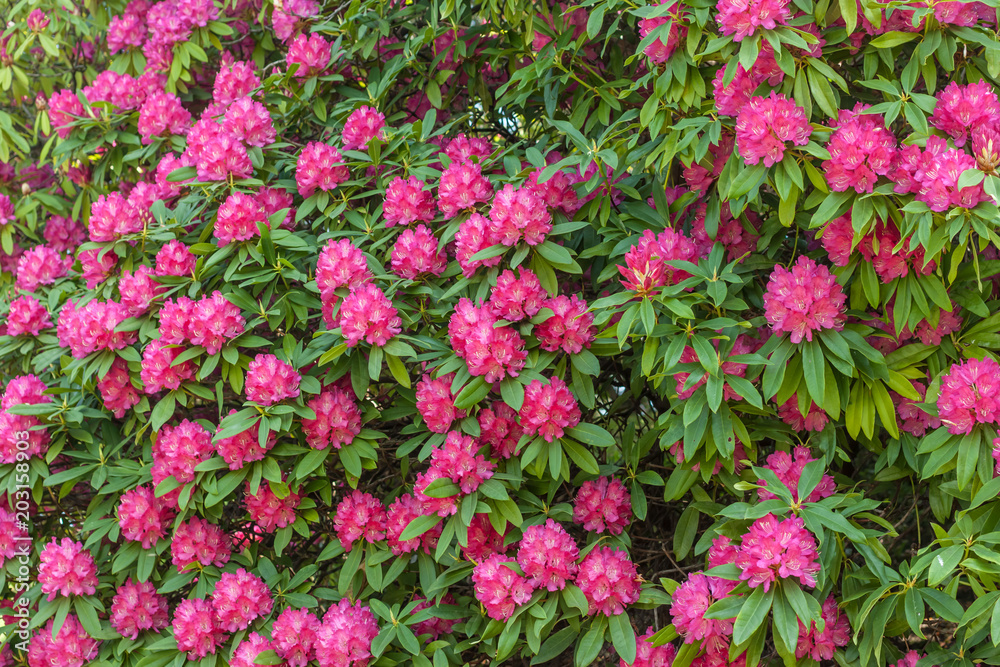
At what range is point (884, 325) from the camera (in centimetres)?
179

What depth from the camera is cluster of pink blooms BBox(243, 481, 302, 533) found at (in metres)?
2.00

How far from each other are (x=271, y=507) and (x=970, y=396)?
1.53 m

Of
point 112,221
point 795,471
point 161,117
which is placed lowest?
point 795,471

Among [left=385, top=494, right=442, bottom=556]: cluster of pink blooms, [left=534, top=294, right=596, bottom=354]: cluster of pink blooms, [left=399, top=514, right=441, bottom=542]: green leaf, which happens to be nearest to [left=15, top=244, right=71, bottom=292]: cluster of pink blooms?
[left=385, top=494, right=442, bottom=556]: cluster of pink blooms

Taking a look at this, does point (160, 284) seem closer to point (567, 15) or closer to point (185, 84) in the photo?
point (185, 84)

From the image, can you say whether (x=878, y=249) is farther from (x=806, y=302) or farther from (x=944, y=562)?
(x=944, y=562)

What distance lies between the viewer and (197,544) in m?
2.06

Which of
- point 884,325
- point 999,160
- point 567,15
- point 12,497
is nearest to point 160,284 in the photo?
point 12,497

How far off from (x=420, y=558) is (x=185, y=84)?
1806 mm

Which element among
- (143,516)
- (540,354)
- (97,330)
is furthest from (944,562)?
(97,330)

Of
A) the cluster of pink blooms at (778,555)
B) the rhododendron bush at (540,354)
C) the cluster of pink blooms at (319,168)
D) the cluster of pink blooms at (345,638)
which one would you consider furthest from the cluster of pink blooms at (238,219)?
the cluster of pink blooms at (778,555)

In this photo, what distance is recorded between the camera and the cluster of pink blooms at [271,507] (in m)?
2.00

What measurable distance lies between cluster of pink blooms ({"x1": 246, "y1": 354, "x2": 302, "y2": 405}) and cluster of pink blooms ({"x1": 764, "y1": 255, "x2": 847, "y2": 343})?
3.53ft

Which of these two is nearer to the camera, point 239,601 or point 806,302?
point 806,302
